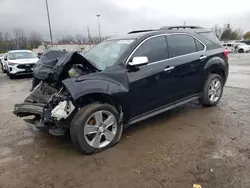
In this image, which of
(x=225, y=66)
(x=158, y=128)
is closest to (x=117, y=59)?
(x=158, y=128)

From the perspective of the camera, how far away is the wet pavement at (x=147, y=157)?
2.92 m

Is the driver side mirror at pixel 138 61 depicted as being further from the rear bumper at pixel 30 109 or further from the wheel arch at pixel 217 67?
the wheel arch at pixel 217 67

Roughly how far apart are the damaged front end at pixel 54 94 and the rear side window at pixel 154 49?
0.93 m

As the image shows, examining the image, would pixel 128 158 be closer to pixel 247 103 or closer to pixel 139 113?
pixel 139 113

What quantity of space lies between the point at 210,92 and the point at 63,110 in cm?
346

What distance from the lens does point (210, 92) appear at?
5.47 metres

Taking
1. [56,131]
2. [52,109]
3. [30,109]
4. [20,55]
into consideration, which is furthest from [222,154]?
[20,55]

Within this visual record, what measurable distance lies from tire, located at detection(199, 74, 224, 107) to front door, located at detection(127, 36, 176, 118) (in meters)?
1.16

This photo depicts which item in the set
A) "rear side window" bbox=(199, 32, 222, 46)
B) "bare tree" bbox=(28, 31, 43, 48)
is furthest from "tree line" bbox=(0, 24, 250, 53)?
"rear side window" bbox=(199, 32, 222, 46)

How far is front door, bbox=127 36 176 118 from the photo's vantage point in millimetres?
3984

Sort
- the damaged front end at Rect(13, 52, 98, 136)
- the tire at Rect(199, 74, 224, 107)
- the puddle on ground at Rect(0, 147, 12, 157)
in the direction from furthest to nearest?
the tire at Rect(199, 74, 224, 107), the puddle on ground at Rect(0, 147, 12, 157), the damaged front end at Rect(13, 52, 98, 136)

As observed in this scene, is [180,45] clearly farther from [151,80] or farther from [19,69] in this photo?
[19,69]

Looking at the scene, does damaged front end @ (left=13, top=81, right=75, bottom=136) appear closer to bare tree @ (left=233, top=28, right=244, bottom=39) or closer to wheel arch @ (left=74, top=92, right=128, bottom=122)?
wheel arch @ (left=74, top=92, right=128, bottom=122)

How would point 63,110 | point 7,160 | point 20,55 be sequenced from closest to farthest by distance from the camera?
point 63,110, point 7,160, point 20,55
